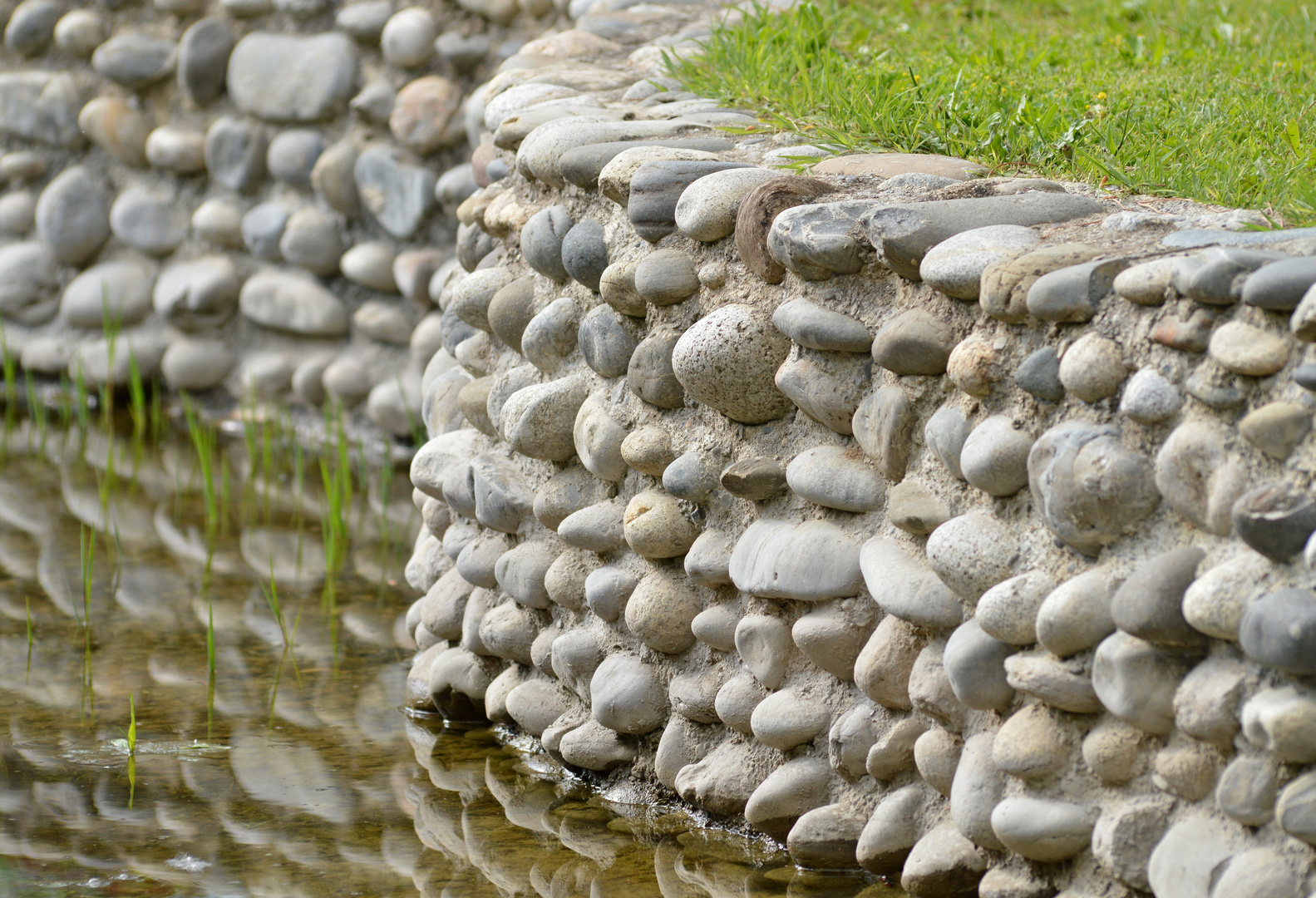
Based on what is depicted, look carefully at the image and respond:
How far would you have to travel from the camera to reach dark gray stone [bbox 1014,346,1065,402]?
1.56 m

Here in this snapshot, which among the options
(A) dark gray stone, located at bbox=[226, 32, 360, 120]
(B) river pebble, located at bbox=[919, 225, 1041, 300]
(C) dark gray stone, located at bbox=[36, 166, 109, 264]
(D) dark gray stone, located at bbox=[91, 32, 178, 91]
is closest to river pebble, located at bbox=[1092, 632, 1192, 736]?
(B) river pebble, located at bbox=[919, 225, 1041, 300]

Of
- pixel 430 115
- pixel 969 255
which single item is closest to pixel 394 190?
pixel 430 115

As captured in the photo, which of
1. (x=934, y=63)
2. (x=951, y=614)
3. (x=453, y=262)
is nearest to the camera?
(x=951, y=614)

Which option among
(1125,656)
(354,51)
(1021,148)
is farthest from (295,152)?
(1125,656)

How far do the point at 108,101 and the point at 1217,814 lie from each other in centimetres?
406

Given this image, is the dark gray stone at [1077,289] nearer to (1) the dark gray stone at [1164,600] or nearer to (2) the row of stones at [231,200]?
(1) the dark gray stone at [1164,600]

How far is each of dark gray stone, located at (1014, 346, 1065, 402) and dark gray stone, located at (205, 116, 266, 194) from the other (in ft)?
10.8

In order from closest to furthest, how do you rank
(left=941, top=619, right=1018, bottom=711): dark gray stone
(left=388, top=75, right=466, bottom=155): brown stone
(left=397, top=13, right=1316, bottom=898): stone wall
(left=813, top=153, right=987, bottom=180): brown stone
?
(left=397, top=13, right=1316, bottom=898): stone wall
(left=941, top=619, right=1018, bottom=711): dark gray stone
(left=813, top=153, right=987, bottom=180): brown stone
(left=388, top=75, right=466, bottom=155): brown stone

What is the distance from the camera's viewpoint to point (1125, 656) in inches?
56.7

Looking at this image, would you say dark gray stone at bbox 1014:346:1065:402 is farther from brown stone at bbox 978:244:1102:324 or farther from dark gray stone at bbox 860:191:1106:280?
dark gray stone at bbox 860:191:1106:280

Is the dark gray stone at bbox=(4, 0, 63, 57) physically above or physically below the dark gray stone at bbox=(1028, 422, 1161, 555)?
below

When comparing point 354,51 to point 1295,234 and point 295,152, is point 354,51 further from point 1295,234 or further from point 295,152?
point 1295,234

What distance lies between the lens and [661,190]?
2080 mm

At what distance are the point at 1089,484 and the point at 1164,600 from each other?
0.49ft
